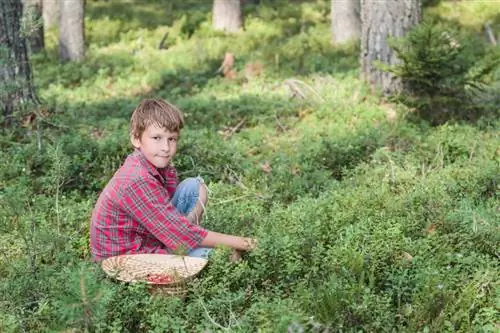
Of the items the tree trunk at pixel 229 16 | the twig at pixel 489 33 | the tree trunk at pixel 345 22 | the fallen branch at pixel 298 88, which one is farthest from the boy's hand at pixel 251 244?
the tree trunk at pixel 229 16

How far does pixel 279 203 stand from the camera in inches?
231

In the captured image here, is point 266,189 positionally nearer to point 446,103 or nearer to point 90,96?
point 446,103

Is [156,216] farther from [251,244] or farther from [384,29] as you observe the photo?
[384,29]

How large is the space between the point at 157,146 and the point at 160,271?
90 cm

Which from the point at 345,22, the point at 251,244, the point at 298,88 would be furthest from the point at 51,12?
the point at 251,244

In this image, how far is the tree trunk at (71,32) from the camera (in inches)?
517

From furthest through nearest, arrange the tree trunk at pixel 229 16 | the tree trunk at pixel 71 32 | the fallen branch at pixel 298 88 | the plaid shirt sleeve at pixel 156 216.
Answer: the tree trunk at pixel 229 16
the tree trunk at pixel 71 32
the fallen branch at pixel 298 88
the plaid shirt sleeve at pixel 156 216

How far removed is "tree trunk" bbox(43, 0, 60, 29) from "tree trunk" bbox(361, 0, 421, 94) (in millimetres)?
9952

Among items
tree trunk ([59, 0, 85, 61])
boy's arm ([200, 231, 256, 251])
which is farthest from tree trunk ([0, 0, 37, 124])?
tree trunk ([59, 0, 85, 61])

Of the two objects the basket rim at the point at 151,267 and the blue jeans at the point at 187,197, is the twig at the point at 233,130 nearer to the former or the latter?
the blue jeans at the point at 187,197

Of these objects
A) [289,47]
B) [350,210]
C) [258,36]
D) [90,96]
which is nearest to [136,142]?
[350,210]

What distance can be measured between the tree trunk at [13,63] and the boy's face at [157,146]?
3166mm

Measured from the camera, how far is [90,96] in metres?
10.6

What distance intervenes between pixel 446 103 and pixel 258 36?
270 inches
